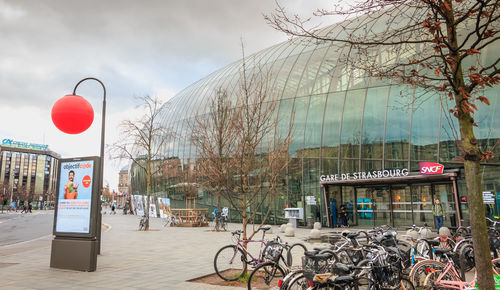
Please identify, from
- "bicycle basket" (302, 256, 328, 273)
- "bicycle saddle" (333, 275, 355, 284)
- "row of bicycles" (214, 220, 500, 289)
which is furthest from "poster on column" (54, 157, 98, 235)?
"bicycle saddle" (333, 275, 355, 284)

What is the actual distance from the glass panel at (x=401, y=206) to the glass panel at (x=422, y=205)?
309mm

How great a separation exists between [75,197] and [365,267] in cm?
823

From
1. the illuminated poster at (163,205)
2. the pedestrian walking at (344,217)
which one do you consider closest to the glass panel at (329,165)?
the pedestrian walking at (344,217)

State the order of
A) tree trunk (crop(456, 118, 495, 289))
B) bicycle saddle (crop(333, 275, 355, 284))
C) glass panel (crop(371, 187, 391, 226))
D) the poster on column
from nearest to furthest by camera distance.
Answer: tree trunk (crop(456, 118, 495, 289))
bicycle saddle (crop(333, 275, 355, 284))
the poster on column
glass panel (crop(371, 187, 391, 226))

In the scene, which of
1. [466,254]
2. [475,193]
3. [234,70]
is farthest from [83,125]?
[234,70]

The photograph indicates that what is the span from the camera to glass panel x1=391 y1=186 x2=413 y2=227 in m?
22.2

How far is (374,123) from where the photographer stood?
80.6 feet

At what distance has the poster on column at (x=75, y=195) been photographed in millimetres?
10047

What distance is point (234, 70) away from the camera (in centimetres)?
3953

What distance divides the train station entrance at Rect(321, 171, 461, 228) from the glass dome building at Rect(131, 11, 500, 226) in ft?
0.18

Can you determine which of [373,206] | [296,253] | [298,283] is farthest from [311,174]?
[298,283]

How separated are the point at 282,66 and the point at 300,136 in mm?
7268

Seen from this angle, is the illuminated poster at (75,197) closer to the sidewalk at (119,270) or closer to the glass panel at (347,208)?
the sidewalk at (119,270)

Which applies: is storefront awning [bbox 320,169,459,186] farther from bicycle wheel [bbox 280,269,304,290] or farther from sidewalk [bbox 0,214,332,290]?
bicycle wheel [bbox 280,269,304,290]
